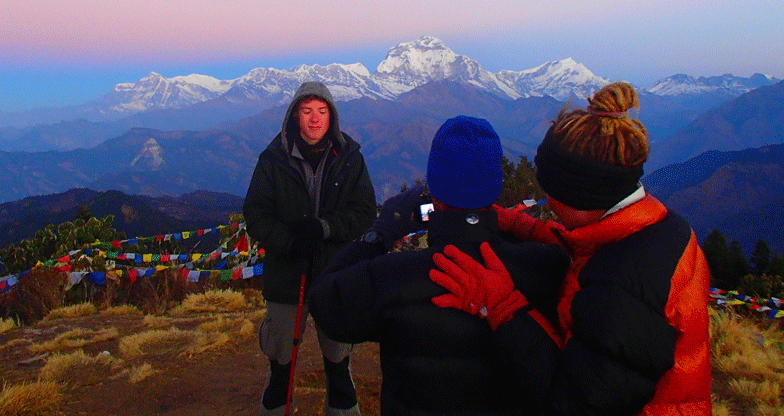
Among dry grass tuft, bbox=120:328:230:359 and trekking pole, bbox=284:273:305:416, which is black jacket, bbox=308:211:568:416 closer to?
trekking pole, bbox=284:273:305:416

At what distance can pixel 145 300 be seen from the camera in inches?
354

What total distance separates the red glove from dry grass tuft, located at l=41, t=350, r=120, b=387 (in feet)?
15.6

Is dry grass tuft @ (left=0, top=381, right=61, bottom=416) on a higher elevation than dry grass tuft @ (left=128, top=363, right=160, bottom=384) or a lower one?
higher

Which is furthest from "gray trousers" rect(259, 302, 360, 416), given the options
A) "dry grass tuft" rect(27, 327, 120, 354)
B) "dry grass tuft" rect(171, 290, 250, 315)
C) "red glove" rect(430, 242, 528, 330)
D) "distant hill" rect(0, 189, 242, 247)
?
"distant hill" rect(0, 189, 242, 247)

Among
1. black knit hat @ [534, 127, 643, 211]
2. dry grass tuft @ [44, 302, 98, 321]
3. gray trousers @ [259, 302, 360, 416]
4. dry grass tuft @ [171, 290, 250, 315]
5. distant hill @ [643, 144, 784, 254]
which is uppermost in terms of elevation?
black knit hat @ [534, 127, 643, 211]

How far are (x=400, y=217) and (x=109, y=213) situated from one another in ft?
222

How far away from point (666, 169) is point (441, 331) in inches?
8448

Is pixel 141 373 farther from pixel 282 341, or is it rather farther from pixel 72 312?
pixel 72 312

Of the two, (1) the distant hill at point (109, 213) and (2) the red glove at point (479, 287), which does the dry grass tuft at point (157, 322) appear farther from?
(1) the distant hill at point (109, 213)

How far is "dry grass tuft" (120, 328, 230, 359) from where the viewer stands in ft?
17.9

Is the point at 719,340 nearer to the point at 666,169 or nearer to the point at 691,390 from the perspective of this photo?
the point at 691,390

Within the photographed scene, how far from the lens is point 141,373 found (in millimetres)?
4688

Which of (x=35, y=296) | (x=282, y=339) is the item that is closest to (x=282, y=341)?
(x=282, y=339)

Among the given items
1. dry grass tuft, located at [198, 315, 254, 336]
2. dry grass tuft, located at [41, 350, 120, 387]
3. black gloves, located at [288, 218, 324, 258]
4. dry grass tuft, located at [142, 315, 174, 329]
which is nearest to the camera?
black gloves, located at [288, 218, 324, 258]
